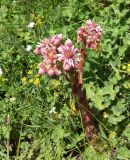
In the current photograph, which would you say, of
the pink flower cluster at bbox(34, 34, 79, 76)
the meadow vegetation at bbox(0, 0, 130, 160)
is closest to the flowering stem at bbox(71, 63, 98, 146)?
the meadow vegetation at bbox(0, 0, 130, 160)

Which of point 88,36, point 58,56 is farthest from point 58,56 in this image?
point 88,36

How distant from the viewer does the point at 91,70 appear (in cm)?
384

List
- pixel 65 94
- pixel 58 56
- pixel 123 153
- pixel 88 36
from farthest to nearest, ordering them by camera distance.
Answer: pixel 65 94 → pixel 88 36 → pixel 123 153 → pixel 58 56

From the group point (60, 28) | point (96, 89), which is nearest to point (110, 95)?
point (96, 89)

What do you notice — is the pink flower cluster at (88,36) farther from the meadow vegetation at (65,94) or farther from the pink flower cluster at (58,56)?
the meadow vegetation at (65,94)

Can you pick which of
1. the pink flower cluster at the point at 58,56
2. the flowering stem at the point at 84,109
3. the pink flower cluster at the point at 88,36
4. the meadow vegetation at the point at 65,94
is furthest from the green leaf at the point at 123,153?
the pink flower cluster at the point at 88,36

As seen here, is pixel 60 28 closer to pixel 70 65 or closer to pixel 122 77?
pixel 122 77

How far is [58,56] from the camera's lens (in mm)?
3283

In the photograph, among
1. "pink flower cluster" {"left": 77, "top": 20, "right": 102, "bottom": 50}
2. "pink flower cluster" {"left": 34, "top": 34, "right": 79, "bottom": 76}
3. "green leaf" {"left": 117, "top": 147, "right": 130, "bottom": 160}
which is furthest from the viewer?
"pink flower cluster" {"left": 77, "top": 20, "right": 102, "bottom": 50}

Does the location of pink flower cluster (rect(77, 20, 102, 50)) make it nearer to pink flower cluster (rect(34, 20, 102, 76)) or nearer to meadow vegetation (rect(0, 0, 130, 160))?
pink flower cluster (rect(34, 20, 102, 76))

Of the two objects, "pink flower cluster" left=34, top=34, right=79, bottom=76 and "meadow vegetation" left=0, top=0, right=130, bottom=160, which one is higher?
"pink flower cluster" left=34, top=34, right=79, bottom=76

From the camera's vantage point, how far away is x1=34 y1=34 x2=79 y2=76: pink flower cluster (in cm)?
326

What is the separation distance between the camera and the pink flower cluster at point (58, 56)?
3264mm

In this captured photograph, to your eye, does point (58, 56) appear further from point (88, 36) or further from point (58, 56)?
point (88, 36)
